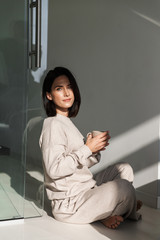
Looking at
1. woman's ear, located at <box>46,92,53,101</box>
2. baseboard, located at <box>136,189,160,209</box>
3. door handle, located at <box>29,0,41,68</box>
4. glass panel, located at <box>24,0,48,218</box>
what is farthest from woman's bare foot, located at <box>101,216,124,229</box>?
door handle, located at <box>29,0,41,68</box>

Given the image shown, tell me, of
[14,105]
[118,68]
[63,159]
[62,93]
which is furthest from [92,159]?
[118,68]

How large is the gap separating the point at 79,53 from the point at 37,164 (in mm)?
1431

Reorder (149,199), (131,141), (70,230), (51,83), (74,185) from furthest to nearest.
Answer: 1. (131,141)
2. (149,199)
3. (51,83)
4. (74,185)
5. (70,230)

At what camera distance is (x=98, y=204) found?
91.1 inches

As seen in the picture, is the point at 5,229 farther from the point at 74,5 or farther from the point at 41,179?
the point at 74,5

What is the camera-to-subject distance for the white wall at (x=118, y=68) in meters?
3.01

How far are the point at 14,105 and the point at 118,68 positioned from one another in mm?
1229

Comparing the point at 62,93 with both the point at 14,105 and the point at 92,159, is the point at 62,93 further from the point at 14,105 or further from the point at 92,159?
the point at 92,159

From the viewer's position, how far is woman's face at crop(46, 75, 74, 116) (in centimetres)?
248

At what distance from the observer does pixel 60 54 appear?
12.5 feet

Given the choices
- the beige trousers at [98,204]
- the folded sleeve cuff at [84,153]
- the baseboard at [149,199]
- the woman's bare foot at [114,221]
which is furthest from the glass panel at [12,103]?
the baseboard at [149,199]

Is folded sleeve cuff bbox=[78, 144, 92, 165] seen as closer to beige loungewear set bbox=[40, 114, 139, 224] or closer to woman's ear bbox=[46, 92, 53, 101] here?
beige loungewear set bbox=[40, 114, 139, 224]

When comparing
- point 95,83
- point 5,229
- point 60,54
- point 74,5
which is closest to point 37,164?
point 5,229

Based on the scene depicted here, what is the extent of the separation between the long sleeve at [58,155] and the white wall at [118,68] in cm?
87
